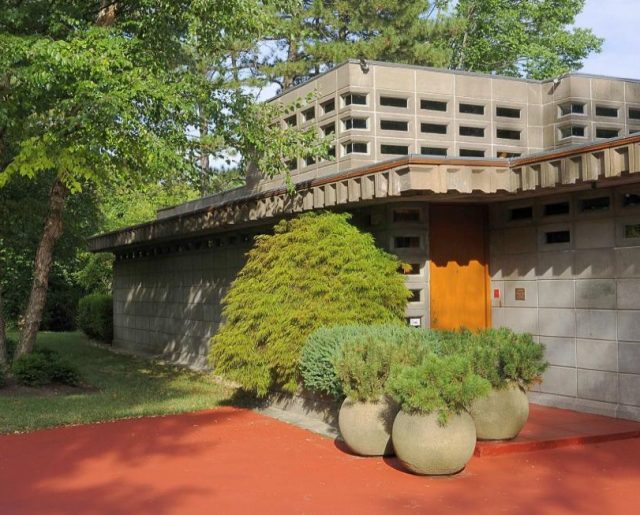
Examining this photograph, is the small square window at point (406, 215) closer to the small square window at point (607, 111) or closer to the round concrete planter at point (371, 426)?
the round concrete planter at point (371, 426)

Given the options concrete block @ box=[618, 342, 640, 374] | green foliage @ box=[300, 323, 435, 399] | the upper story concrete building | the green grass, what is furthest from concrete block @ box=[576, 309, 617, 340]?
the green grass

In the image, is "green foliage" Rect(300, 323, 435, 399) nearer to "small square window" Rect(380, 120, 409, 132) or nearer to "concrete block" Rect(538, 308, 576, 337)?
"concrete block" Rect(538, 308, 576, 337)

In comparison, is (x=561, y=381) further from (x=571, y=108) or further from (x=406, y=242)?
(x=571, y=108)

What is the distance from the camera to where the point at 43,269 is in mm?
13492

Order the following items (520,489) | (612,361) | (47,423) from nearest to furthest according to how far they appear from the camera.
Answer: (520,489), (612,361), (47,423)

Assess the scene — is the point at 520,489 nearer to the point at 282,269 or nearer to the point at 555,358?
the point at 555,358

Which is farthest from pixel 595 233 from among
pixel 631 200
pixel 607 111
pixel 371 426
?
pixel 607 111

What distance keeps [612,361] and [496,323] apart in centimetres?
224

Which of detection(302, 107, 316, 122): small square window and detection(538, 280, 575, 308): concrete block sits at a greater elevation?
detection(302, 107, 316, 122): small square window

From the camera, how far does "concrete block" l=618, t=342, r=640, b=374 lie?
8875 millimetres

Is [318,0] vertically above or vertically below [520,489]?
above

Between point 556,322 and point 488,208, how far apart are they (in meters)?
2.06

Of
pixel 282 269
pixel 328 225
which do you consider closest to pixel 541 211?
pixel 328 225

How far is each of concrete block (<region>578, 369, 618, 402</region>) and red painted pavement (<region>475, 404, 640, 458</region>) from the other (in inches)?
10.2
